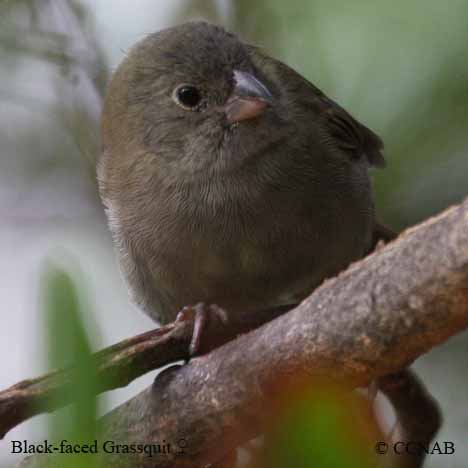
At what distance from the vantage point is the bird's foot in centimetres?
272

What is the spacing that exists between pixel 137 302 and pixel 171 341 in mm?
1327

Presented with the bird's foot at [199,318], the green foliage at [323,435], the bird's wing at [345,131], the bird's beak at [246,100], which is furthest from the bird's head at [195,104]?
the green foliage at [323,435]

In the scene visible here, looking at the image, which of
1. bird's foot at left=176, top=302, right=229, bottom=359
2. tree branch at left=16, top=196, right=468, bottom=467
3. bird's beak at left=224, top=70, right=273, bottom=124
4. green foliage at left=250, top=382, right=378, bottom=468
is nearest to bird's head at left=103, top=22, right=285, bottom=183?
bird's beak at left=224, top=70, right=273, bottom=124

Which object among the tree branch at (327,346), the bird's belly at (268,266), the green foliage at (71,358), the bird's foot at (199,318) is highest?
the bird's belly at (268,266)

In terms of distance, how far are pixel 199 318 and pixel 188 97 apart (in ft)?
3.70

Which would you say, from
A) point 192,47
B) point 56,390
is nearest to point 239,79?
point 192,47

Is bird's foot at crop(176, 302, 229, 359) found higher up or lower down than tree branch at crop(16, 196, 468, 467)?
higher up

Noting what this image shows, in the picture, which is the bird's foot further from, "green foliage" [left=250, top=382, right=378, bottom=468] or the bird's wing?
"green foliage" [left=250, top=382, right=378, bottom=468]

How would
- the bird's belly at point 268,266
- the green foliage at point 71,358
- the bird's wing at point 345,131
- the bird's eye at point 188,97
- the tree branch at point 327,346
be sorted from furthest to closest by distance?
the bird's wing at point 345,131, the bird's eye at point 188,97, the bird's belly at point 268,266, the tree branch at point 327,346, the green foliage at point 71,358

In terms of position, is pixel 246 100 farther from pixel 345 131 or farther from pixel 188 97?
pixel 345 131

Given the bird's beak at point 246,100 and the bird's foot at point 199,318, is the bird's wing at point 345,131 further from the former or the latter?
the bird's foot at point 199,318

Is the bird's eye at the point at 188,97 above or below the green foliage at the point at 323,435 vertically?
above

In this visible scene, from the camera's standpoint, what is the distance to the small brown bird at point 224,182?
11.4ft

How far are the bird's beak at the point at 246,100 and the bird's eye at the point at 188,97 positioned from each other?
165mm
